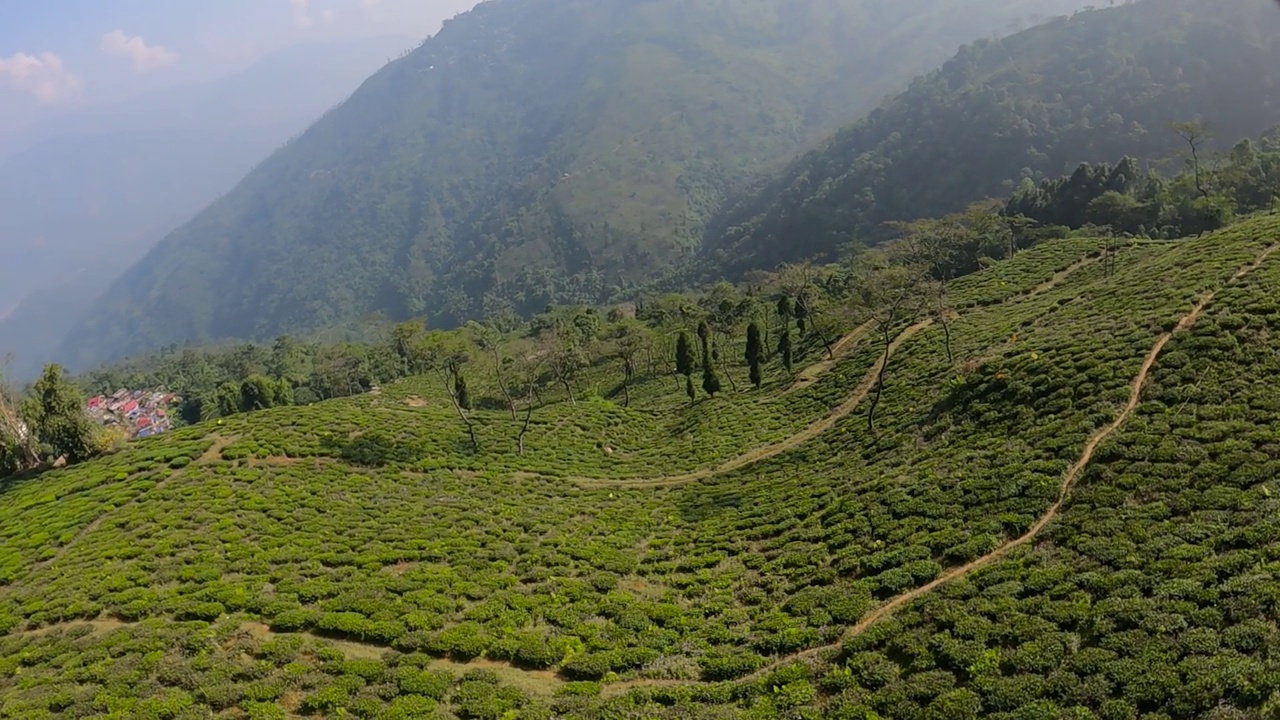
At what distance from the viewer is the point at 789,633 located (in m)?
18.3

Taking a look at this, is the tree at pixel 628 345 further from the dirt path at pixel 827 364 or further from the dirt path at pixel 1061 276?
the dirt path at pixel 1061 276

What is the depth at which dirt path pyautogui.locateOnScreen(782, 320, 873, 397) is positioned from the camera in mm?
57344

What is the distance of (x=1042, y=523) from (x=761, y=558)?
403 inches

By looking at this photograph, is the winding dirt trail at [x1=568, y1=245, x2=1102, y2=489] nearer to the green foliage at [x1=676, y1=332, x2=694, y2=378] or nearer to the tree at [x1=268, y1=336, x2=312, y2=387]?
the green foliage at [x1=676, y1=332, x2=694, y2=378]

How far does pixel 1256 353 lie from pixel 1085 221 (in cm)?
9458

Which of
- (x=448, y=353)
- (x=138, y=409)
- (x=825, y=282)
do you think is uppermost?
(x=138, y=409)

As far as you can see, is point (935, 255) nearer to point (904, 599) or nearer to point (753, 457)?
point (753, 457)

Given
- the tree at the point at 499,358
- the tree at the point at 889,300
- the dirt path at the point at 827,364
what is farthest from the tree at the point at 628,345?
the tree at the point at 889,300

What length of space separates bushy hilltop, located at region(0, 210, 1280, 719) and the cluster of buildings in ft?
426

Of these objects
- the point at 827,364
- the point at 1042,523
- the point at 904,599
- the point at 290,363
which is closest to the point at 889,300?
the point at 827,364

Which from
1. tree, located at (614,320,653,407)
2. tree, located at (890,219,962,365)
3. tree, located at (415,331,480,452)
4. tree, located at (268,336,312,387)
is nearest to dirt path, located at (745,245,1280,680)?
tree, located at (890,219,962,365)

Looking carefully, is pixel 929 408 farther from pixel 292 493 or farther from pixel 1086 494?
pixel 292 493

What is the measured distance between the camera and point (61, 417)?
42219mm

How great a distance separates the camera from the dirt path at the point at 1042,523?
17.6m
